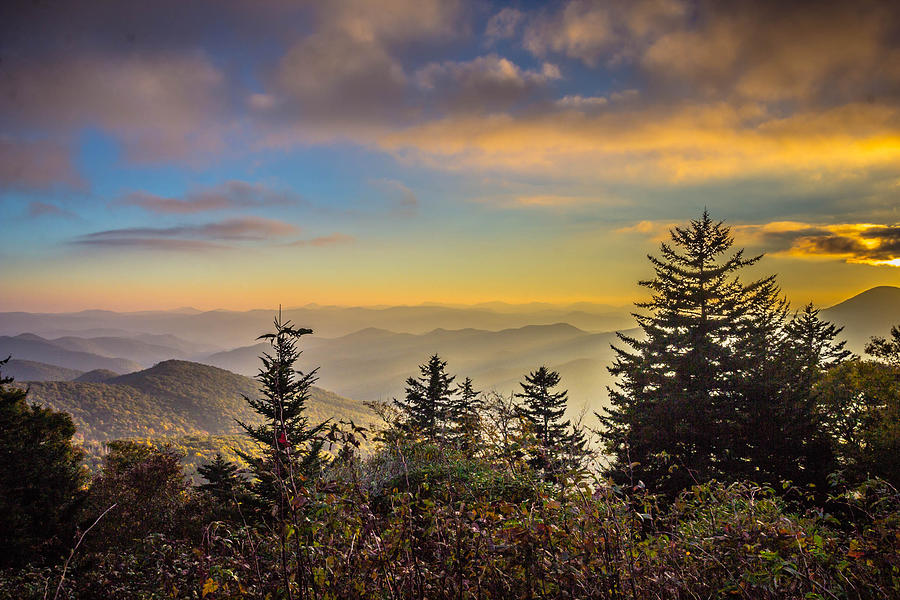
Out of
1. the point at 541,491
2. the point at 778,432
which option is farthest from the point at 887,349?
the point at 541,491

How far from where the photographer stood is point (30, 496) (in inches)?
559

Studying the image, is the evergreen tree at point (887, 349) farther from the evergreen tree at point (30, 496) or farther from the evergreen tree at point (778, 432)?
the evergreen tree at point (30, 496)

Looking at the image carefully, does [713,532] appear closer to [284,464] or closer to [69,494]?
[284,464]

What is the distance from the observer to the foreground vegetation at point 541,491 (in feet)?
9.33

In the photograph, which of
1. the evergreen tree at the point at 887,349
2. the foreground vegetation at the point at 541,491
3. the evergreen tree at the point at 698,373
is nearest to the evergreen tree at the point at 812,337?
the foreground vegetation at the point at 541,491

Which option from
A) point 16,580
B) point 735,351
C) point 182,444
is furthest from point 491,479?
point 182,444

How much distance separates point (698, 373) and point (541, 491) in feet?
54.5

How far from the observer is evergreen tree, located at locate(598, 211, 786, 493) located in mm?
16062

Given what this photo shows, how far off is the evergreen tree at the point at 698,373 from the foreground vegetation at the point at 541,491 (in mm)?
92

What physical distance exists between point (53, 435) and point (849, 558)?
32208 mm

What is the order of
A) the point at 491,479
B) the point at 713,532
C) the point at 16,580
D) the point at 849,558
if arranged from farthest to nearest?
the point at 16,580 < the point at 491,479 < the point at 713,532 < the point at 849,558

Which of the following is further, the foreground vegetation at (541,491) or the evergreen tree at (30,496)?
the evergreen tree at (30,496)

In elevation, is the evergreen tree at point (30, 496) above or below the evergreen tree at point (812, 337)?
below

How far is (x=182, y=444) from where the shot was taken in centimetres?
11619
